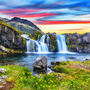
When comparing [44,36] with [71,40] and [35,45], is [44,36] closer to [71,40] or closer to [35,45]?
[35,45]

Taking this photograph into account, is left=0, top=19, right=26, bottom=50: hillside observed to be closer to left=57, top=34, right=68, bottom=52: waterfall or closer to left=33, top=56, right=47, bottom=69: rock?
left=57, top=34, right=68, bottom=52: waterfall

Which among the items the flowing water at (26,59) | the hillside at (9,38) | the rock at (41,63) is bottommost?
the flowing water at (26,59)

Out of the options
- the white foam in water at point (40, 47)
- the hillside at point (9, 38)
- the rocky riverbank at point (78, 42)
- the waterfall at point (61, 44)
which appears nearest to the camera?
the hillside at point (9, 38)

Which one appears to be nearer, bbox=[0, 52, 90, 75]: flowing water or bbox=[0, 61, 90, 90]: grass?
bbox=[0, 61, 90, 90]: grass

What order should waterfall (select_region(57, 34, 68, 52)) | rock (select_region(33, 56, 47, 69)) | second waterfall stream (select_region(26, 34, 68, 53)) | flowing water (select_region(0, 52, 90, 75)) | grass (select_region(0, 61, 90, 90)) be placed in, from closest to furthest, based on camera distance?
grass (select_region(0, 61, 90, 90)), rock (select_region(33, 56, 47, 69)), flowing water (select_region(0, 52, 90, 75)), second waterfall stream (select_region(26, 34, 68, 53)), waterfall (select_region(57, 34, 68, 52))

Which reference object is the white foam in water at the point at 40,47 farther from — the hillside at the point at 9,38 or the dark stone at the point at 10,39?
the hillside at the point at 9,38

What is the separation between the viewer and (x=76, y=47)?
74938 mm

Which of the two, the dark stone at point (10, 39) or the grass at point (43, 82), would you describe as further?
the dark stone at point (10, 39)

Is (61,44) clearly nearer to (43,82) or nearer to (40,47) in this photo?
(40,47)

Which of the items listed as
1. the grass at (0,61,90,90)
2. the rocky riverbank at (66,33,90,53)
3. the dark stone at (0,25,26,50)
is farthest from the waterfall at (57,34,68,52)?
the grass at (0,61,90,90)

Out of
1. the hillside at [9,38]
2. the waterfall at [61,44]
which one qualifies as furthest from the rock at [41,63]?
the waterfall at [61,44]

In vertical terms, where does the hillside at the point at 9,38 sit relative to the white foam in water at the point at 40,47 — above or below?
above

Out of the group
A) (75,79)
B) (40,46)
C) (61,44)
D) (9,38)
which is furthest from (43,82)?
(61,44)

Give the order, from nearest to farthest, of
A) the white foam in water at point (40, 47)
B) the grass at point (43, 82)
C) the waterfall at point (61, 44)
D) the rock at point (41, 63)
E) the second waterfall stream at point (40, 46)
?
the grass at point (43, 82) < the rock at point (41, 63) < the white foam in water at point (40, 47) < the second waterfall stream at point (40, 46) < the waterfall at point (61, 44)
